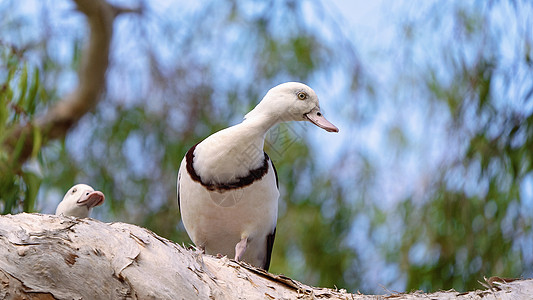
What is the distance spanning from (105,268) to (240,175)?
42.0 inches

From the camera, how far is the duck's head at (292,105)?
2955 millimetres

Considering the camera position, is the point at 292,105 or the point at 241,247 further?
the point at 241,247

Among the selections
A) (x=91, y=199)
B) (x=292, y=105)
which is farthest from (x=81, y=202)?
(x=292, y=105)

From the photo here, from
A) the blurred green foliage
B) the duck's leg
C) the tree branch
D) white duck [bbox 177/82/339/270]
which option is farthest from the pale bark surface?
the tree branch

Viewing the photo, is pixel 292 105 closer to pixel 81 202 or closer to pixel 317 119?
pixel 317 119

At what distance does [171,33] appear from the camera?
566cm

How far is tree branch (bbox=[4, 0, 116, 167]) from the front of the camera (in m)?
5.58

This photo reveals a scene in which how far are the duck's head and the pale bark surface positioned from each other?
800 mm

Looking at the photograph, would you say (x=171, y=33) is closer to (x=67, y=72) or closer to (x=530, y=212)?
(x=67, y=72)

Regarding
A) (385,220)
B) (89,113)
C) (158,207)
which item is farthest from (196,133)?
(385,220)

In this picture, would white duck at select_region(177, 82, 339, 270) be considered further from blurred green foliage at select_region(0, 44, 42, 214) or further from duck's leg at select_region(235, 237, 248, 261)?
blurred green foliage at select_region(0, 44, 42, 214)

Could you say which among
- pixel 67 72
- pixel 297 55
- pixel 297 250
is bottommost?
pixel 297 250

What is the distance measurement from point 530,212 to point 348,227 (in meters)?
1.30

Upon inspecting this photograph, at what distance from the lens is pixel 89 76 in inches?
223
